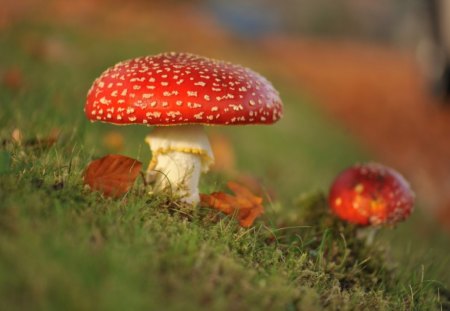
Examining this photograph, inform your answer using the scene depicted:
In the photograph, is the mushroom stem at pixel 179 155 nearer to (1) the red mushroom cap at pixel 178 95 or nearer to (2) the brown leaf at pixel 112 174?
(2) the brown leaf at pixel 112 174

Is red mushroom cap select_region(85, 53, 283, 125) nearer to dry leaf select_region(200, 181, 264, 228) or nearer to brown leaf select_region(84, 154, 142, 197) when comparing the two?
brown leaf select_region(84, 154, 142, 197)

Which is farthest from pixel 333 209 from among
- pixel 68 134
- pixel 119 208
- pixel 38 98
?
pixel 38 98

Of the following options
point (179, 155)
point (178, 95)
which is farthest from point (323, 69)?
point (178, 95)

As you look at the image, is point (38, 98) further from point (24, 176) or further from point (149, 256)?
point (149, 256)

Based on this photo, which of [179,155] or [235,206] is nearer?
[235,206]

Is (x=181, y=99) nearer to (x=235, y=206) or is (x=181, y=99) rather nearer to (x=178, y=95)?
(x=178, y=95)

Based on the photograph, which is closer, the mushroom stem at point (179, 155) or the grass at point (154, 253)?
the grass at point (154, 253)

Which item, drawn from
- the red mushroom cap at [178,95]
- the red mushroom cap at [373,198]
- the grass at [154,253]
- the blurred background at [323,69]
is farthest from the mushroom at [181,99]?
the blurred background at [323,69]
